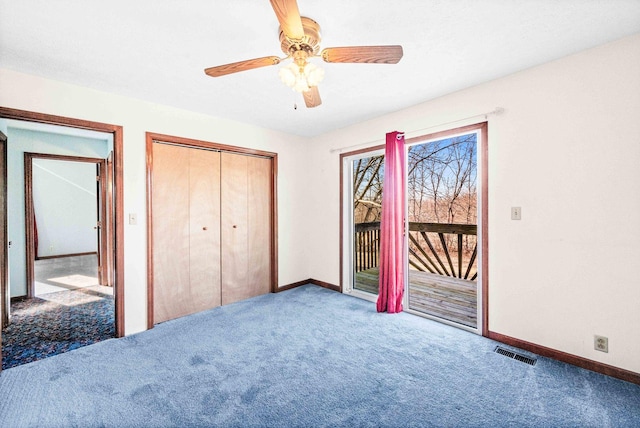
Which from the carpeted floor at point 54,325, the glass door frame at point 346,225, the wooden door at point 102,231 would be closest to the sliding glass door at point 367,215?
the glass door frame at point 346,225

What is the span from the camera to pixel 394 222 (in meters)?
3.07

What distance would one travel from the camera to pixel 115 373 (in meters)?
2.03

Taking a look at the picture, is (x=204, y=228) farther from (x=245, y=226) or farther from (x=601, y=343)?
(x=601, y=343)

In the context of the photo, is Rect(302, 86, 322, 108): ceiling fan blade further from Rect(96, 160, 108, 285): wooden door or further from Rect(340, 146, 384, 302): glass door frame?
Rect(96, 160, 108, 285): wooden door

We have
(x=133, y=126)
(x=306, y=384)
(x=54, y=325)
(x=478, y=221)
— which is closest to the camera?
(x=306, y=384)

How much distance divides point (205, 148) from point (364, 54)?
239 cm

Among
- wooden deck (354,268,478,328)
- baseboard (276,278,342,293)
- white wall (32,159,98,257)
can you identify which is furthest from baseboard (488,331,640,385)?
white wall (32,159,98,257)

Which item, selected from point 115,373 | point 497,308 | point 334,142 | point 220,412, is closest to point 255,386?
point 220,412

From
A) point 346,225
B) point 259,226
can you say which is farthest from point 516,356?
point 259,226

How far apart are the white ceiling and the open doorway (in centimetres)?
39

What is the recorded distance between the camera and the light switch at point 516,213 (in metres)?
2.31

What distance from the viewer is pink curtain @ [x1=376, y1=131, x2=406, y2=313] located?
10.0 feet

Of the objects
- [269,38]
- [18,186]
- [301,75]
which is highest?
[269,38]

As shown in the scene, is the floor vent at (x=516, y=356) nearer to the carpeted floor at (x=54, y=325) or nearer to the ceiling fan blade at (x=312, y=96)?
the ceiling fan blade at (x=312, y=96)
